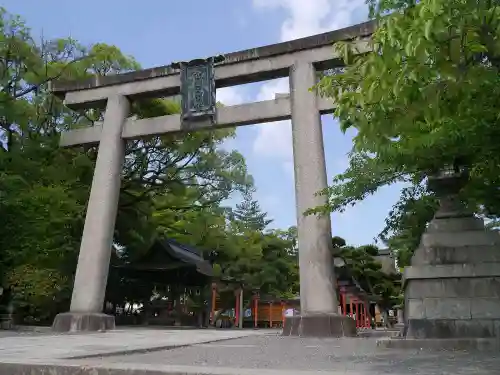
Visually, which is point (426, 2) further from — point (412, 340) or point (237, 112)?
point (237, 112)

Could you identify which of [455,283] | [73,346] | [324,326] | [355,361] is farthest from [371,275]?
[355,361]

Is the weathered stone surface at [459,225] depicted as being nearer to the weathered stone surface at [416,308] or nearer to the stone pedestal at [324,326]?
the weathered stone surface at [416,308]

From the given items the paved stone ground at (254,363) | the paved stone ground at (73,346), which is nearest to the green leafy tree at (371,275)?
the paved stone ground at (73,346)

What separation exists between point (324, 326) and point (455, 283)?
437 cm

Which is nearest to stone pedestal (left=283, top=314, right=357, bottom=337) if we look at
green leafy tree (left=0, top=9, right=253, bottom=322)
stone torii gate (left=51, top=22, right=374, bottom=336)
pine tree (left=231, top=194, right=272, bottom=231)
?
stone torii gate (left=51, top=22, right=374, bottom=336)

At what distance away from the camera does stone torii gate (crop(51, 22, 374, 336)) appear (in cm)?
1080

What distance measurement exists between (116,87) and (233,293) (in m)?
11.1

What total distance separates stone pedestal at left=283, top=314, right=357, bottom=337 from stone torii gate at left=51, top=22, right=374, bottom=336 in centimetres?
2

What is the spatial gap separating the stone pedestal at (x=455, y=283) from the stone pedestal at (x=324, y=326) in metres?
3.72

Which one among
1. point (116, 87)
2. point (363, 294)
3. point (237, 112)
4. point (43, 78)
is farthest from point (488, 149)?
point (363, 294)

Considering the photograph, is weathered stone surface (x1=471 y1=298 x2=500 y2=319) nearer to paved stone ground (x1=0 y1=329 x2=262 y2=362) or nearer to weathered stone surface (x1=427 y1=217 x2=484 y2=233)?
weathered stone surface (x1=427 y1=217 x2=484 y2=233)

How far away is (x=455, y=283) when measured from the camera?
636 cm

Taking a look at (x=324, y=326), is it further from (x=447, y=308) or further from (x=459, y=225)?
(x=459, y=225)

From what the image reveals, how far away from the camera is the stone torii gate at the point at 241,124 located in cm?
1080
